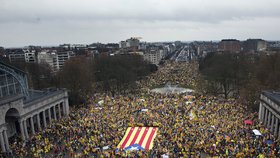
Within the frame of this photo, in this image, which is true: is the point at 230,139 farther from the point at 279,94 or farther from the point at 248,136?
the point at 279,94

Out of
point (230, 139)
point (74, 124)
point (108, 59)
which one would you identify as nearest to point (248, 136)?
point (230, 139)

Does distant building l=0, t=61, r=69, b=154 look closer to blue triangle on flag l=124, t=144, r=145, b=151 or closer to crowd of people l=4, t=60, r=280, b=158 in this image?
crowd of people l=4, t=60, r=280, b=158

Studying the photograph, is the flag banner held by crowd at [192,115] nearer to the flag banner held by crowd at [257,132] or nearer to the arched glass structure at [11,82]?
the flag banner held by crowd at [257,132]

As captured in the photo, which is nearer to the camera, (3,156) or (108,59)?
(3,156)

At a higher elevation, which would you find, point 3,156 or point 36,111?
point 36,111

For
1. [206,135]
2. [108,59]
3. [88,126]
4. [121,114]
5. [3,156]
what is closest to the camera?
Result: [3,156]

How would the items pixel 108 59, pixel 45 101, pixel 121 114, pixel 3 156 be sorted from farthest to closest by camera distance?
1. pixel 108 59
2. pixel 121 114
3. pixel 45 101
4. pixel 3 156

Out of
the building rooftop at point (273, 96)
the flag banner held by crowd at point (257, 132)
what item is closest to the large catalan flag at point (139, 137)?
the flag banner held by crowd at point (257, 132)
